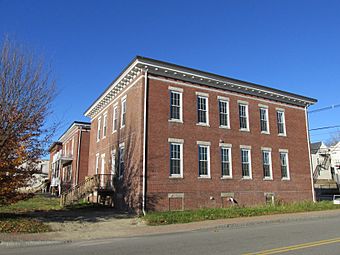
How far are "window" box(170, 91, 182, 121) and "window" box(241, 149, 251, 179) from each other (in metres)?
6.01

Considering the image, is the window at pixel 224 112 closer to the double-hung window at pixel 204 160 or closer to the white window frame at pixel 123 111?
the double-hung window at pixel 204 160

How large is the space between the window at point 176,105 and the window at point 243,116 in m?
5.60

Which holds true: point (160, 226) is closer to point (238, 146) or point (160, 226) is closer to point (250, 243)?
point (250, 243)

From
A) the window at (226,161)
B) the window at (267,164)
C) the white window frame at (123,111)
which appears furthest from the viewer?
the window at (267,164)

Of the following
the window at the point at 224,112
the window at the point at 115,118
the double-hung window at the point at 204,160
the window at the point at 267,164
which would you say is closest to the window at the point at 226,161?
the double-hung window at the point at 204,160

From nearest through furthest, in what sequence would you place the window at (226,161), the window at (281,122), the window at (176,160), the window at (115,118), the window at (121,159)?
the window at (176,160) < the window at (121,159) < the window at (226,161) < the window at (115,118) < the window at (281,122)

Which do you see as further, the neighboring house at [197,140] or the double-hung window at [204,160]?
the double-hung window at [204,160]

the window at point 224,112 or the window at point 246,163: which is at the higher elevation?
the window at point 224,112

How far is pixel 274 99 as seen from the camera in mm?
26062

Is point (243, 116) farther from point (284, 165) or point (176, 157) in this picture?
point (176, 157)

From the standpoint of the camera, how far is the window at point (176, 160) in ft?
64.7

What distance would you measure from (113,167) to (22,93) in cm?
1067

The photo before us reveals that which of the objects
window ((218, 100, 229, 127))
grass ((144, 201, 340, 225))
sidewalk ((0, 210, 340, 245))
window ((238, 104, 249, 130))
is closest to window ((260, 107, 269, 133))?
window ((238, 104, 249, 130))

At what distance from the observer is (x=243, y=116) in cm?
2405
